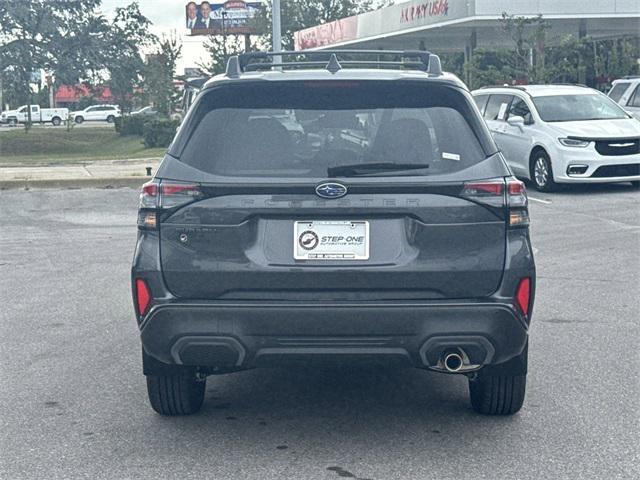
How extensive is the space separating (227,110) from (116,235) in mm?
8598

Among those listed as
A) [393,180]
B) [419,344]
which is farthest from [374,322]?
[393,180]

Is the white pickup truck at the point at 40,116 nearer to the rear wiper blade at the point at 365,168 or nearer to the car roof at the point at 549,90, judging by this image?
the car roof at the point at 549,90

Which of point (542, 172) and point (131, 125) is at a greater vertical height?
point (542, 172)

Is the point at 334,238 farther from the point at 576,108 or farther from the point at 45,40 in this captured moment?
the point at 45,40

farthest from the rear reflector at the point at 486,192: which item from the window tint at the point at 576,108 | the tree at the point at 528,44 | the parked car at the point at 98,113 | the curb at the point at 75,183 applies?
the parked car at the point at 98,113

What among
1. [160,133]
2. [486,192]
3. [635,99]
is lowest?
[160,133]

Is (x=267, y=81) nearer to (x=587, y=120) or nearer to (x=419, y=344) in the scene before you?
(x=419, y=344)

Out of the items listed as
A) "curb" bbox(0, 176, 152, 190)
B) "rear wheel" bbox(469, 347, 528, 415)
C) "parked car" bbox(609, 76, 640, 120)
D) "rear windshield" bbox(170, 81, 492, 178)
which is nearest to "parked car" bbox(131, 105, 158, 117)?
"curb" bbox(0, 176, 152, 190)

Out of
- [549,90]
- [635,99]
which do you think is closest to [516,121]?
[549,90]

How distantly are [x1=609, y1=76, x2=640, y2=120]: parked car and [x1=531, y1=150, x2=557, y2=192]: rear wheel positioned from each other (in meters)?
3.89

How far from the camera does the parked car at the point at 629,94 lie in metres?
21.8

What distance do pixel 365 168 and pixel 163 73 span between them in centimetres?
5145

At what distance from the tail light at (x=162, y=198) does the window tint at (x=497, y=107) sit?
15.0 meters

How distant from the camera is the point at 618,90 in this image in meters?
22.8
